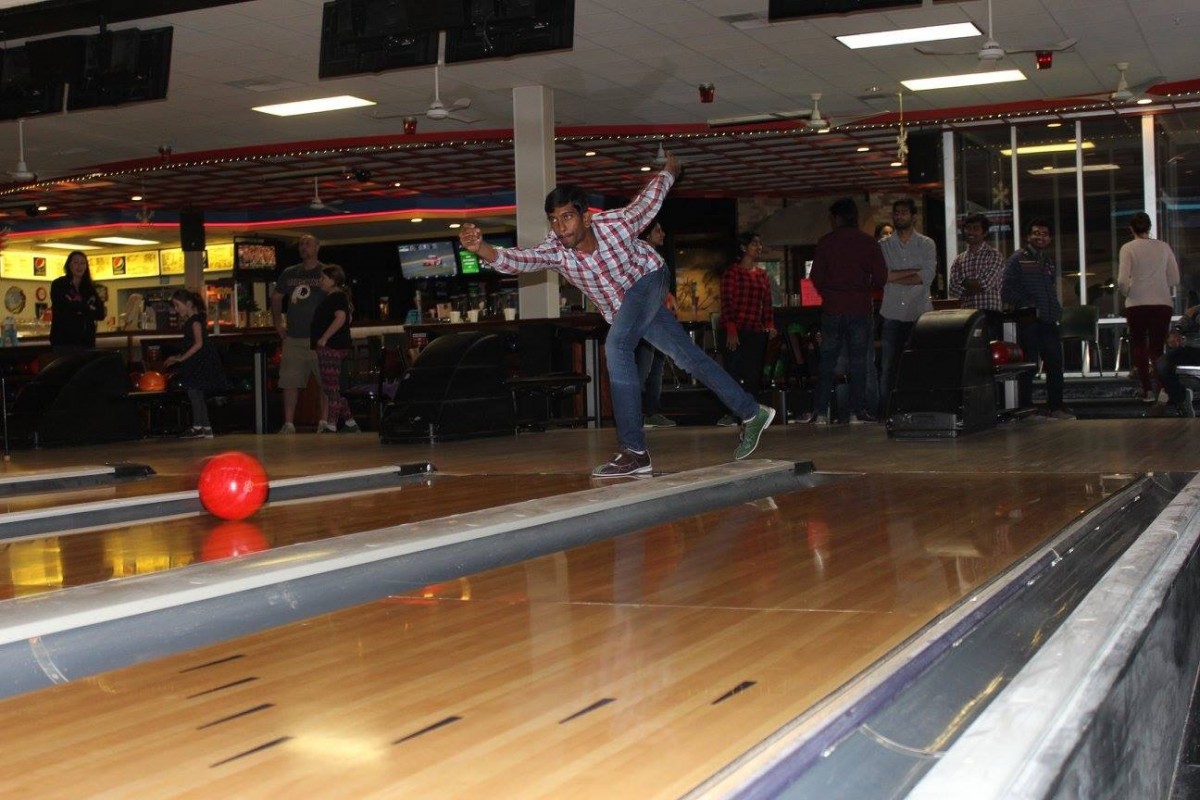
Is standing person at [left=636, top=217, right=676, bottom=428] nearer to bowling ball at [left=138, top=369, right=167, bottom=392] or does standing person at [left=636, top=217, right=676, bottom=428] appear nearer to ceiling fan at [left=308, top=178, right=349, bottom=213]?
bowling ball at [left=138, top=369, right=167, bottom=392]

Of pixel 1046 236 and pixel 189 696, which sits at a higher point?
pixel 1046 236

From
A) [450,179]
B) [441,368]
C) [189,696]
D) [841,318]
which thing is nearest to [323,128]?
[450,179]

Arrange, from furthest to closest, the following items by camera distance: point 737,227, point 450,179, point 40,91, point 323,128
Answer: point 737,227
point 450,179
point 323,128
point 40,91

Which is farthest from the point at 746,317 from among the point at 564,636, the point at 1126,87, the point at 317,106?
the point at 564,636

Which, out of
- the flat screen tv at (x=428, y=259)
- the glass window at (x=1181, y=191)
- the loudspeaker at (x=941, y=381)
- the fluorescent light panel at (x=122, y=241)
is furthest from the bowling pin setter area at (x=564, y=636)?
the fluorescent light panel at (x=122, y=241)

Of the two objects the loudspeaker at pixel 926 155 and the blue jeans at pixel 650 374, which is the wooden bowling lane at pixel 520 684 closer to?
the blue jeans at pixel 650 374

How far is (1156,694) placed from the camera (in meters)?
1.89

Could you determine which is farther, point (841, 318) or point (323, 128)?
point (323, 128)

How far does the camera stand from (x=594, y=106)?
11805 millimetres

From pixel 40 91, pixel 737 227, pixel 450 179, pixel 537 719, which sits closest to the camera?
pixel 537 719

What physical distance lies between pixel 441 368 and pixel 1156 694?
654cm

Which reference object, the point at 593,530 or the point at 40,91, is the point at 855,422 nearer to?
the point at 593,530

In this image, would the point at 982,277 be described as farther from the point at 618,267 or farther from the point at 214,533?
the point at 214,533

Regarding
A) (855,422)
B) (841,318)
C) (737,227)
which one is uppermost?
(737,227)
